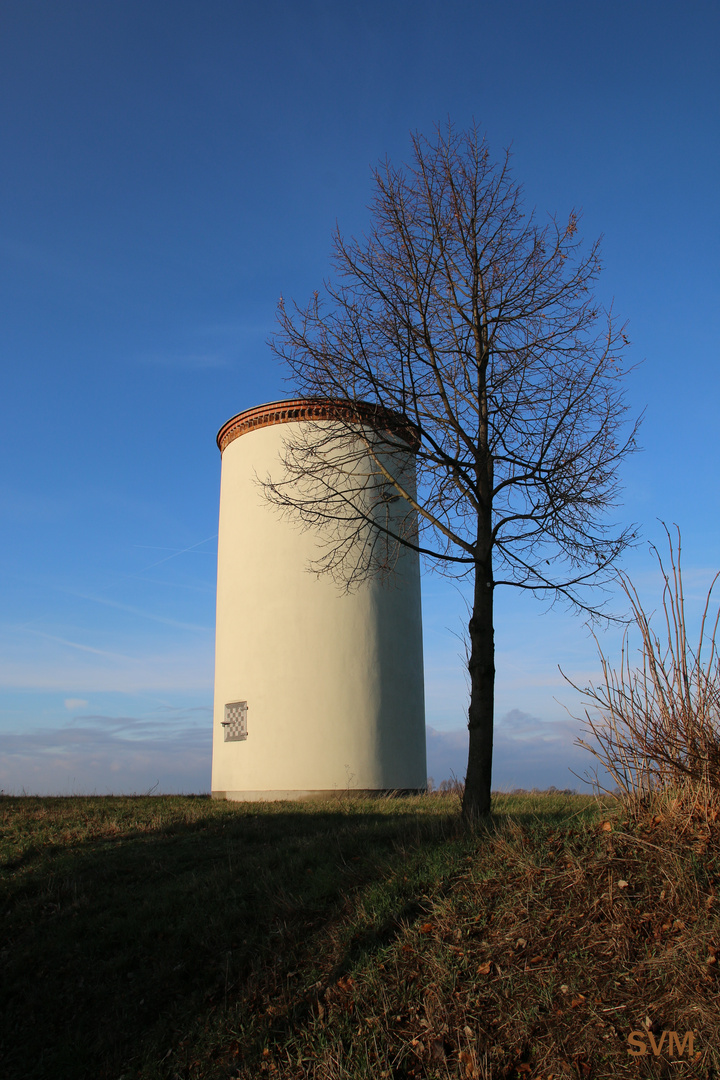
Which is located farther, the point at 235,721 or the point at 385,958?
the point at 235,721

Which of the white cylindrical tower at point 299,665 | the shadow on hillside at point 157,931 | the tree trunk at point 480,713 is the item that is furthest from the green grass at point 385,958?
the white cylindrical tower at point 299,665

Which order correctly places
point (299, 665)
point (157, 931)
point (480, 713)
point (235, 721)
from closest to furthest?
point (157, 931) → point (480, 713) → point (299, 665) → point (235, 721)

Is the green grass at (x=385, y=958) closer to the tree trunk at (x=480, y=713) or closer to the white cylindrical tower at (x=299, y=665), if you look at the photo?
the tree trunk at (x=480, y=713)

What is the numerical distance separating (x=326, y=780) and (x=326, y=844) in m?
6.94

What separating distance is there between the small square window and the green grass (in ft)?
25.1

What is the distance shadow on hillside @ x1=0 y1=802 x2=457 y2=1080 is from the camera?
17.5 ft

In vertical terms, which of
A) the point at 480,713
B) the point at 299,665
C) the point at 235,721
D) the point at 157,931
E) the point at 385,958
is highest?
the point at 299,665

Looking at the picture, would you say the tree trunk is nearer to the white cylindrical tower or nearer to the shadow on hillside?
the shadow on hillside

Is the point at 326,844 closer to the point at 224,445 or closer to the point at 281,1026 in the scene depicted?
the point at 281,1026

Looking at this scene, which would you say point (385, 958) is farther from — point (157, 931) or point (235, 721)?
point (235, 721)

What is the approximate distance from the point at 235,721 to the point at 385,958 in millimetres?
11270

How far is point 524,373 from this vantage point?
342 inches

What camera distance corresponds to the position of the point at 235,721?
15.9m

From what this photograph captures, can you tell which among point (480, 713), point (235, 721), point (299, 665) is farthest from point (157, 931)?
point (235, 721)
